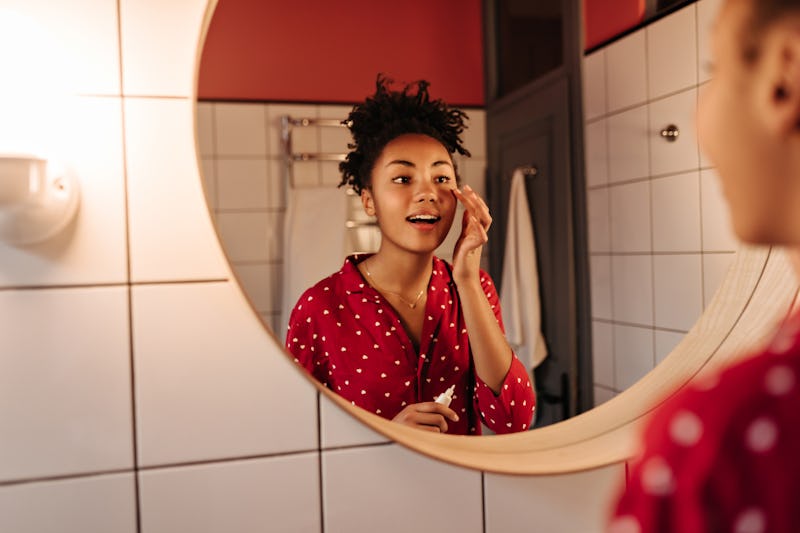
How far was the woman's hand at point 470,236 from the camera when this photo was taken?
2.58ft

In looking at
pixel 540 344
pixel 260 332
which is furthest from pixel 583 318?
pixel 260 332

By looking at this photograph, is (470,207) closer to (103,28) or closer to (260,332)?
(260,332)

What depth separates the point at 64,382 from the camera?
608 millimetres

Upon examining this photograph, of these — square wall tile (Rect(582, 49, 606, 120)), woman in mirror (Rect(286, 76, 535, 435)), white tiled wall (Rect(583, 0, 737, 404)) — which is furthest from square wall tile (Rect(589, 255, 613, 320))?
woman in mirror (Rect(286, 76, 535, 435))

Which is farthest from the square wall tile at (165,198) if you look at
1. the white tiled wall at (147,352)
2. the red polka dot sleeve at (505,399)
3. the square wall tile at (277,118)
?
the red polka dot sleeve at (505,399)

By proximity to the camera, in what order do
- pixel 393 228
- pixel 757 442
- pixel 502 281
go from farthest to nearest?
pixel 502 281
pixel 393 228
pixel 757 442

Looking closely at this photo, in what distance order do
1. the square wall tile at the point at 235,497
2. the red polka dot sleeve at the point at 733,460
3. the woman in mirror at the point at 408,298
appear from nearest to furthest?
1. the red polka dot sleeve at the point at 733,460
2. the square wall tile at the point at 235,497
3. the woman in mirror at the point at 408,298

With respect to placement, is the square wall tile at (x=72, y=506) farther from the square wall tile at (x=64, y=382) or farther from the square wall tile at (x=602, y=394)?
the square wall tile at (x=602, y=394)

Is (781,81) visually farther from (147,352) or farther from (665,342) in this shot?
(665,342)

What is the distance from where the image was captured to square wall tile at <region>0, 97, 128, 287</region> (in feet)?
1.97

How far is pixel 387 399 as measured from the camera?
29.4 inches

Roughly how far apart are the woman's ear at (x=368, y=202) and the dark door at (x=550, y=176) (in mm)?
Result: 179

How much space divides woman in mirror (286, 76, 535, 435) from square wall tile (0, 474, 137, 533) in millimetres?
221

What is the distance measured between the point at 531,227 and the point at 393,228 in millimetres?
295
